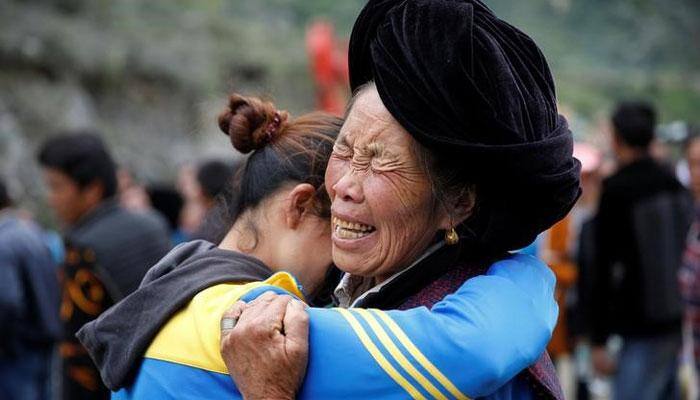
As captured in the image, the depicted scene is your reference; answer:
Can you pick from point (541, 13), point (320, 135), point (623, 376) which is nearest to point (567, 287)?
point (623, 376)

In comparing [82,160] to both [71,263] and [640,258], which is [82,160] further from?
[640,258]

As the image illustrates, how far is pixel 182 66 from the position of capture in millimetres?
14078

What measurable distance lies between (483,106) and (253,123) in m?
0.81

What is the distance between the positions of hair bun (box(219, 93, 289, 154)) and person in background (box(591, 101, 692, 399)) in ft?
14.7

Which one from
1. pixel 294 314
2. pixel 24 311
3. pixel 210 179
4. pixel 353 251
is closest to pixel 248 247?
pixel 353 251

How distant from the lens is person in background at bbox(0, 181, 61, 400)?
6.08 m

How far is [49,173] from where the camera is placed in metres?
5.75

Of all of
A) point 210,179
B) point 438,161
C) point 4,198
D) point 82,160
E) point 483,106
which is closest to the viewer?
point 483,106

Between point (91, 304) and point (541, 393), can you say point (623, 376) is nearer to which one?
point (91, 304)

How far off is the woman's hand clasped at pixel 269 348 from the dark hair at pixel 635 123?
201 inches

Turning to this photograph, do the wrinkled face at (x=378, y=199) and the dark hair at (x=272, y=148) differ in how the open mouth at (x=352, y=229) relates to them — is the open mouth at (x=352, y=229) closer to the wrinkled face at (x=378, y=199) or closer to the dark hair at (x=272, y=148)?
the wrinkled face at (x=378, y=199)

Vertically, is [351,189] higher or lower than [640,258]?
higher

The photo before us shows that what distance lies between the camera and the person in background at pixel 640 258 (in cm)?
669

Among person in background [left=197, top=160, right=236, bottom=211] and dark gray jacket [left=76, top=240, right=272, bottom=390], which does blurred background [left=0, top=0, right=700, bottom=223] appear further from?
dark gray jacket [left=76, top=240, right=272, bottom=390]
